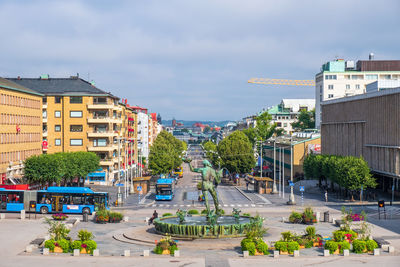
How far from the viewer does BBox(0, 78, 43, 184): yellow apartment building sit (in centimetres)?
8925

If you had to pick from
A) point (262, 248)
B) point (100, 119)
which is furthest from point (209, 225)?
point (100, 119)

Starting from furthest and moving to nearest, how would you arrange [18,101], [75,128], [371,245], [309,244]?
[75,128] < [18,101] < [309,244] < [371,245]

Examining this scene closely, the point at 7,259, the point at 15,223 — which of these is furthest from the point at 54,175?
the point at 7,259

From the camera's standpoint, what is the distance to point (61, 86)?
11856 cm

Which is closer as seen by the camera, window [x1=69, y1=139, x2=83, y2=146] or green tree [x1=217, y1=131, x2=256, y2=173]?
window [x1=69, y1=139, x2=83, y2=146]

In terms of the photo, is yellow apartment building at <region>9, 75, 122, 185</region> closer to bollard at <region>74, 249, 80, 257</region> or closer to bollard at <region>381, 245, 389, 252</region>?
bollard at <region>74, 249, 80, 257</region>

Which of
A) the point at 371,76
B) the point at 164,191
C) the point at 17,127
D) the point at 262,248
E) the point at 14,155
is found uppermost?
the point at 371,76

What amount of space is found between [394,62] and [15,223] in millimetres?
141893

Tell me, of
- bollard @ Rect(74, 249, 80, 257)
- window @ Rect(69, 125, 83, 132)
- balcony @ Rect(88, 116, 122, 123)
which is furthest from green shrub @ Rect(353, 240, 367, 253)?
window @ Rect(69, 125, 83, 132)

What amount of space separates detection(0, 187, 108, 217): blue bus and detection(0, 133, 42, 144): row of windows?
2274 cm

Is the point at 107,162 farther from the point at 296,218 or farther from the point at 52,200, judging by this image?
the point at 296,218

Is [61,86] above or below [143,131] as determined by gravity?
Answer: above

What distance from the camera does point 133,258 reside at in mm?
38750

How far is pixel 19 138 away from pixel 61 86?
24351 mm
